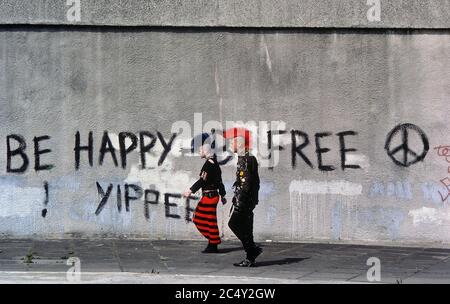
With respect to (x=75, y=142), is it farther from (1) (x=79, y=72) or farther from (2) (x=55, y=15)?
(2) (x=55, y=15)

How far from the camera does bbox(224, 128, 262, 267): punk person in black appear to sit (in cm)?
1204

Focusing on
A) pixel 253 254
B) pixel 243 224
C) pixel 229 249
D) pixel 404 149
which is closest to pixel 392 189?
pixel 404 149

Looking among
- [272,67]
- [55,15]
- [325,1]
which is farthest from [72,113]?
[325,1]

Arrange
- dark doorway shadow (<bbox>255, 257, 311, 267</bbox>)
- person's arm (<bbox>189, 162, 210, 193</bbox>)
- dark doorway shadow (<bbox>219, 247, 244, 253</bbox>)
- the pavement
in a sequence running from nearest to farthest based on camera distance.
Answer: the pavement
dark doorway shadow (<bbox>255, 257, 311, 267</bbox>)
person's arm (<bbox>189, 162, 210, 193</bbox>)
dark doorway shadow (<bbox>219, 247, 244, 253</bbox>)

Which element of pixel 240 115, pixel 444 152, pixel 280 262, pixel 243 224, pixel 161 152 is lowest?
pixel 280 262

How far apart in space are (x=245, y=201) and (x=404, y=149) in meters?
4.09

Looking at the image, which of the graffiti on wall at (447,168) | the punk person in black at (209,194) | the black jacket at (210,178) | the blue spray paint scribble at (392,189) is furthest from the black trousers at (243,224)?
the graffiti on wall at (447,168)

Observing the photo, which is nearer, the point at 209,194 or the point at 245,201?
the point at 245,201

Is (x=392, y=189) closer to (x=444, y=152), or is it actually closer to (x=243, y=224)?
(x=444, y=152)

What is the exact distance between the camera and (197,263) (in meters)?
12.5

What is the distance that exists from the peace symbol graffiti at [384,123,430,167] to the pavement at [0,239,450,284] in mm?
1499

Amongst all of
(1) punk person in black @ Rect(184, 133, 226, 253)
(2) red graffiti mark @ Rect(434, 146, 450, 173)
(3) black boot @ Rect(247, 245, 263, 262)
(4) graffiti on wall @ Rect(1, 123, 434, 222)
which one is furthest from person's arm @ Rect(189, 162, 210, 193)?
(2) red graffiti mark @ Rect(434, 146, 450, 173)

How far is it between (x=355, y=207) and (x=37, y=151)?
5.44m

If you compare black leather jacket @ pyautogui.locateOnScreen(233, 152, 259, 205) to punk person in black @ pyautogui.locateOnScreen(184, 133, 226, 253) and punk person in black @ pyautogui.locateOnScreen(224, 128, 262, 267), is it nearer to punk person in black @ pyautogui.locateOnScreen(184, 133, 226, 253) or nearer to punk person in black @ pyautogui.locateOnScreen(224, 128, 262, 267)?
punk person in black @ pyautogui.locateOnScreen(224, 128, 262, 267)
